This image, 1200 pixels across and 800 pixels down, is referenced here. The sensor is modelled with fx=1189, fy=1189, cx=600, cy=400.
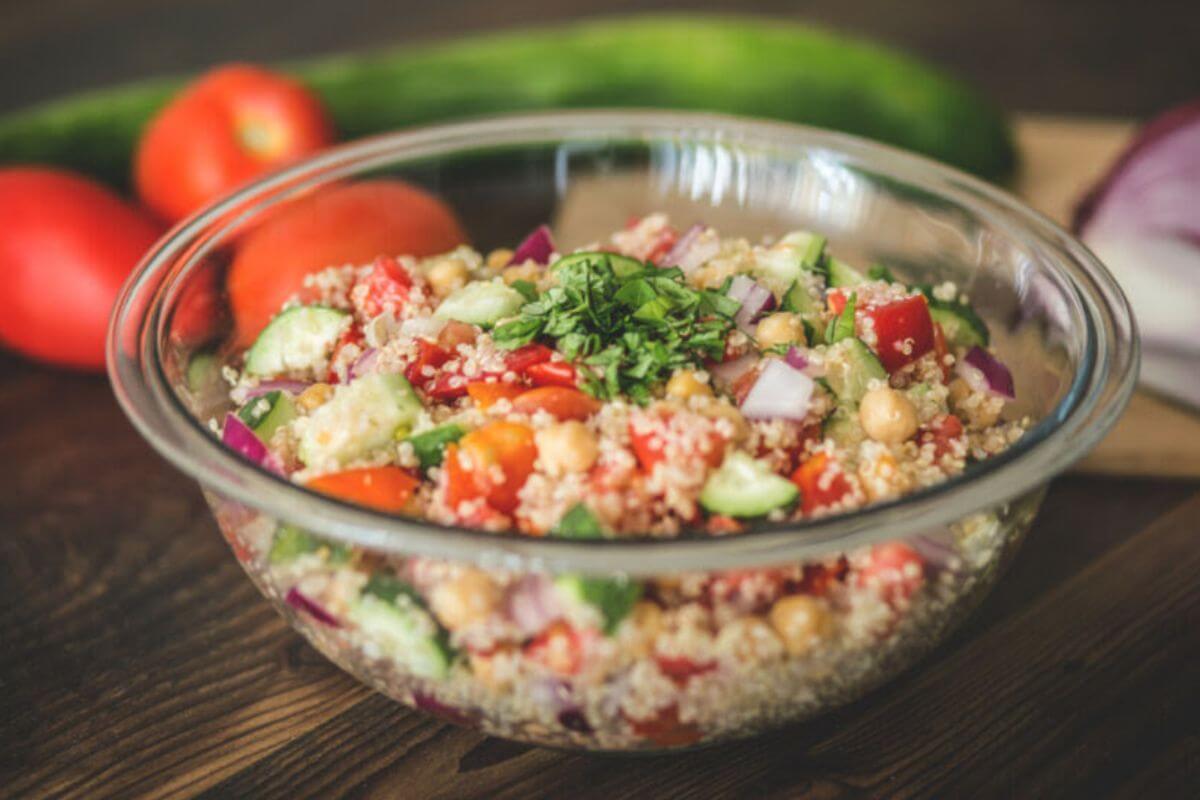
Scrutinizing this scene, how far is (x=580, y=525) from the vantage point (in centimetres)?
91

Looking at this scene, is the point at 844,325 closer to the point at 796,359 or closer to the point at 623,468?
the point at 796,359

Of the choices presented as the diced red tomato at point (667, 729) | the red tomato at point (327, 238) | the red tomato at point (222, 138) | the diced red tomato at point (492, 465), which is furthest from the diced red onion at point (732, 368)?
the red tomato at point (222, 138)

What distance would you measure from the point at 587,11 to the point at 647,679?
9.42 ft

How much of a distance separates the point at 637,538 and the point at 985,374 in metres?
0.56

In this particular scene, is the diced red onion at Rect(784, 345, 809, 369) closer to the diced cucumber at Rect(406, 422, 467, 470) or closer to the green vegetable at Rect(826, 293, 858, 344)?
the green vegetable at Rect(826, 293, 858, 344)

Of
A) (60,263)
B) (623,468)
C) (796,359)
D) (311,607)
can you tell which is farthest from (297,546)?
(60,263)

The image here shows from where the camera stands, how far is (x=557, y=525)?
3.08 feet

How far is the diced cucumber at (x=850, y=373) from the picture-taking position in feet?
3.65

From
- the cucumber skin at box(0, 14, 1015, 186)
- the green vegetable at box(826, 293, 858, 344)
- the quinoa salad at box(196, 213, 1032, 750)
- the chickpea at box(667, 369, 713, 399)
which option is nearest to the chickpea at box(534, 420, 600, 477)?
the quinoa salad at box(196, 213, 1032, 750)

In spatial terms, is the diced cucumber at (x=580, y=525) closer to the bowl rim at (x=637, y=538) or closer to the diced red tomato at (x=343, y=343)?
the bowl rim at (x=637, y=538)

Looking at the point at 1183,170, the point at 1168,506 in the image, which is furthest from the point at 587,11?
the point at 1168,506

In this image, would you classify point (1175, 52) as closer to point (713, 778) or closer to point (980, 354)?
point (980, 354)

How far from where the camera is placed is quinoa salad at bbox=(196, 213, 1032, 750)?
90cm

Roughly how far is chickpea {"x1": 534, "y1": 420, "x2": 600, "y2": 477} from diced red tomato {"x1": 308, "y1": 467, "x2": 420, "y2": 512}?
0.12 meters
